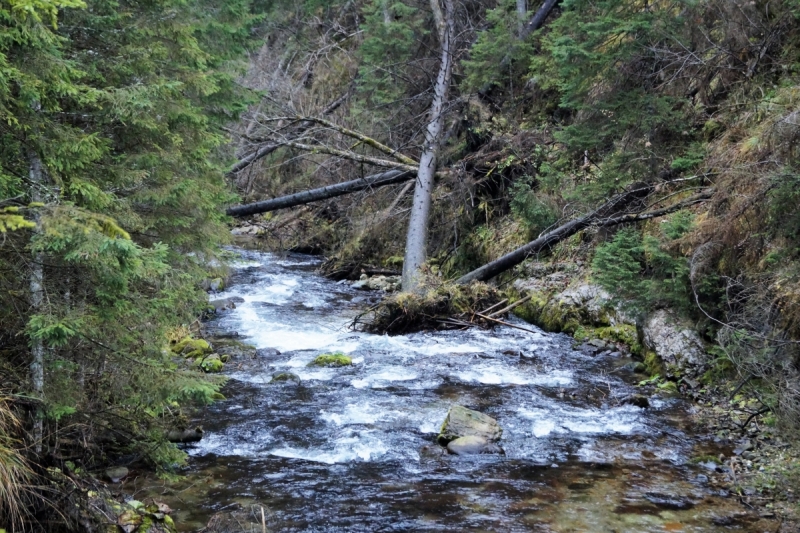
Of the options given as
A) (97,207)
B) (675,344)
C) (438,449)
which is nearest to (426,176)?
(675,344)

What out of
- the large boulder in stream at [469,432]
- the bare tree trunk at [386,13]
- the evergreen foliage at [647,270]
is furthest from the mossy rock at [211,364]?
the bare tree trunk at [386,13]

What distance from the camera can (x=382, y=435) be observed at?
7.03m

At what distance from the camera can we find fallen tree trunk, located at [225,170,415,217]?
13.9m

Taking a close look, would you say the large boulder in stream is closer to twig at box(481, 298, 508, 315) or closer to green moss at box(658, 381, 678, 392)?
green moss at box(658, 381, 678, 392)

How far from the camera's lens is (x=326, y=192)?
14.6 meters

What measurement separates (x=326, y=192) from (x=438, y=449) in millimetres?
8855

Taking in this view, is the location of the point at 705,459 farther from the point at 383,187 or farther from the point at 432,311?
the point at 383,187

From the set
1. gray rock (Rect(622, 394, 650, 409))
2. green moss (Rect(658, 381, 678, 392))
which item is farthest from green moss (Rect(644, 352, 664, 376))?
gray rock (Rect(622, 394, 650, 409))

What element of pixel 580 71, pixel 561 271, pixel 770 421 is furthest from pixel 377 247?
pixel 770 421

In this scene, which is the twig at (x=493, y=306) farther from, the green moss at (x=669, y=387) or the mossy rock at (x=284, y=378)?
the mossy rock at (x=284, y=378)

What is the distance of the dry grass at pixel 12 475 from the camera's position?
3449 mm

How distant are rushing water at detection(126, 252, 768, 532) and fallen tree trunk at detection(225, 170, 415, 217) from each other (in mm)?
3878

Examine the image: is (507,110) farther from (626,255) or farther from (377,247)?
(626,255)

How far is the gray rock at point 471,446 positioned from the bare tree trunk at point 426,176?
19.8 feet
